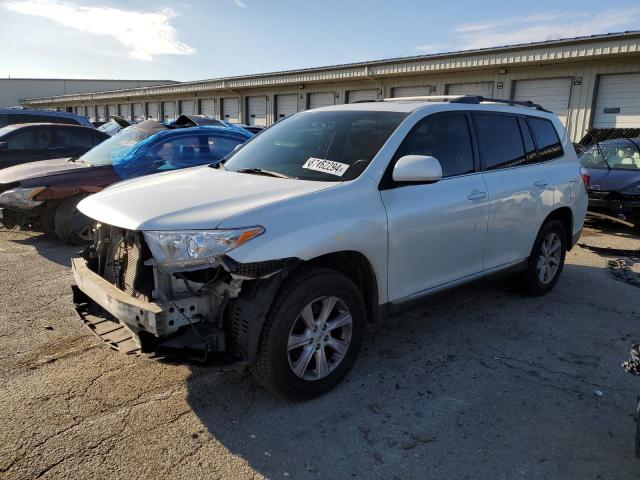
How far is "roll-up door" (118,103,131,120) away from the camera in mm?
39188

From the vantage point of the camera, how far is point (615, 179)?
345 inches

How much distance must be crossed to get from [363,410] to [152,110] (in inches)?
1441

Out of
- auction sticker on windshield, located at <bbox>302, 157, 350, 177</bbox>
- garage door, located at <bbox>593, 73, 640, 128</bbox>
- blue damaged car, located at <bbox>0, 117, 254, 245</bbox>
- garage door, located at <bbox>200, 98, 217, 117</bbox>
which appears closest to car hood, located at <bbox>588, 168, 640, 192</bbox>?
garage door, located at <bbox>593, 73, 640, 128</bbox>

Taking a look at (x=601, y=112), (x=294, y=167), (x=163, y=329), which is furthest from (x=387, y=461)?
(x=601, y=112)

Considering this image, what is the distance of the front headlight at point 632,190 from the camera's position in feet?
27.4

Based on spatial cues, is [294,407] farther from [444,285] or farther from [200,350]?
[444,285]

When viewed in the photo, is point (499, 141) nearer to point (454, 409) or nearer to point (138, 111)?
point (454, 409)

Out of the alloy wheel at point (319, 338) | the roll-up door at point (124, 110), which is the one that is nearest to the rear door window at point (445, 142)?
the alloy wheel at point (319, 338)

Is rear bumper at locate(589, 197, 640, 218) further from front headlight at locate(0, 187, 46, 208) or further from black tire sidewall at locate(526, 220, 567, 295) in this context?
front headlight at locate(0, 187, 46, 208)

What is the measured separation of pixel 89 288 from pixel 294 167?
1.62 metres

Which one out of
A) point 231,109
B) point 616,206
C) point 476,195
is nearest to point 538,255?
point 476,195

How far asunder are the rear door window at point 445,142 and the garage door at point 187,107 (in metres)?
28.7

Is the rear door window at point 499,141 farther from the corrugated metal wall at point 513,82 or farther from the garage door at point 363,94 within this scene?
the garage door at point 363,94

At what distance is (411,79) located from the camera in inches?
739
